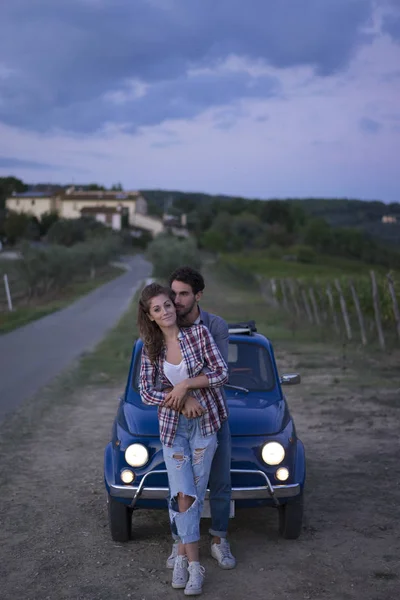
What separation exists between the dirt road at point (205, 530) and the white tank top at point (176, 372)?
1.28 meters

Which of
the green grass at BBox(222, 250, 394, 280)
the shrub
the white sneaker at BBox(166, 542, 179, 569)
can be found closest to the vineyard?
the white sneaker at BBox(166, 542, 179, 569)

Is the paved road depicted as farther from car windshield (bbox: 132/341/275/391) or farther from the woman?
the woman

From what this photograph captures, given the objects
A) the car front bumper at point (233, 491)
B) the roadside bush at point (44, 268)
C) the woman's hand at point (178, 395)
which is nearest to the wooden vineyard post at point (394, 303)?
the car front bumper at point (233, 491)

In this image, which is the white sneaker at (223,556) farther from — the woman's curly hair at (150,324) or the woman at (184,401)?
the woman's curly hair at (150,324)

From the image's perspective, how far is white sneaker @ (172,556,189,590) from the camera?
16.3 feet

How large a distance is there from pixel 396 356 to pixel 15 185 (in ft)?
148

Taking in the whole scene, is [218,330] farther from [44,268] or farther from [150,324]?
[44,268]

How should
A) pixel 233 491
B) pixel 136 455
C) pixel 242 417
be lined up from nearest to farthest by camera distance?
1. pixel 233 491
2. pixel 136 455
3. pixel 242 417

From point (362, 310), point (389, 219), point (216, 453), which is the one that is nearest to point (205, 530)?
point (216, 453)

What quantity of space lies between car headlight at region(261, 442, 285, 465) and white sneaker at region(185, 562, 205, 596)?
3.41 ft

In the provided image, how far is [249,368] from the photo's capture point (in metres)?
6.98

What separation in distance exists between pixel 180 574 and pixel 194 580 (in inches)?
5.1

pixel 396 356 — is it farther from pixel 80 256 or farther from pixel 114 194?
pixel 114 194

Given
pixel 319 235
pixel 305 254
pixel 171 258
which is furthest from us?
pixel 319 235
